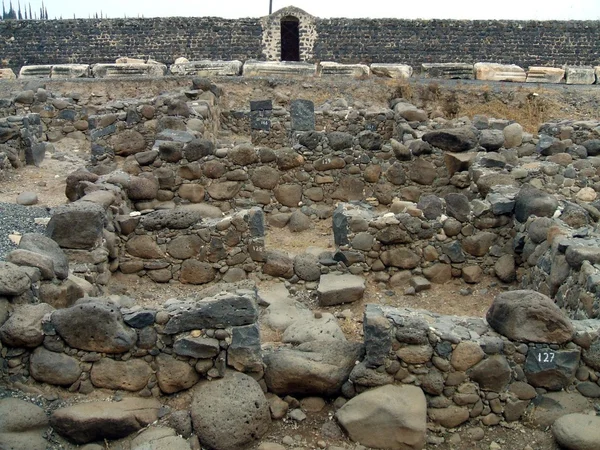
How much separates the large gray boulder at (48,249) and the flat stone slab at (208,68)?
44.7 feet

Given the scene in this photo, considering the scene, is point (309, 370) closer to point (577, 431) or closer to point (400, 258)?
point (577, 431)

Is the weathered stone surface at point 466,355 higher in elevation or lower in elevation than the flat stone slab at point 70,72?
lower

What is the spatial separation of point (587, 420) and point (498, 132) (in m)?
6.17

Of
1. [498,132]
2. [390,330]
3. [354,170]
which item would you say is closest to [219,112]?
[354,170]

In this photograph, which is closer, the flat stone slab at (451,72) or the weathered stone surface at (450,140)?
the weathered stone surface at (450,140)

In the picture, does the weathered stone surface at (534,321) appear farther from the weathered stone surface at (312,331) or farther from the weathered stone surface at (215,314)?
the weathered stone surface at (215,314)

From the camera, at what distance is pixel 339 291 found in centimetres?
673

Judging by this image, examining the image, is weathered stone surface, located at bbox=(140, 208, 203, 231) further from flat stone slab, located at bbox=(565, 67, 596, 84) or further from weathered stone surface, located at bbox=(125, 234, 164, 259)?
flat stone slab, located at bbox=(565, 67, 596, 84)

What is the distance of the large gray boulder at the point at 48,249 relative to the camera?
17.1 ft

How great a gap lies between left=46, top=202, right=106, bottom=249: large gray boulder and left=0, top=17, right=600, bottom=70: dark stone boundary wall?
1692 cm

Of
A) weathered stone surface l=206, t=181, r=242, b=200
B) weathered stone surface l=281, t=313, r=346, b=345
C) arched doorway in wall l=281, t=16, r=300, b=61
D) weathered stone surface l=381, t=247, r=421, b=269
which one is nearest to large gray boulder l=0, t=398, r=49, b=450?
weathered stone surface l=281, t=313, r=346, b=345

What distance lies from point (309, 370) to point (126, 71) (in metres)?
16.1

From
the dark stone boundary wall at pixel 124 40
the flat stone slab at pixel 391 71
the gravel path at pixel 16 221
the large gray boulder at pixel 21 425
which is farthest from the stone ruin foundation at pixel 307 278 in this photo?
the dark stone boundary wall at pixel 124 40

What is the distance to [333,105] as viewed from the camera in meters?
14.1
